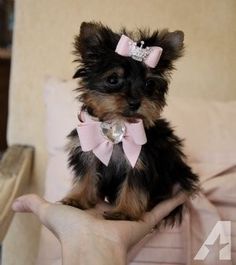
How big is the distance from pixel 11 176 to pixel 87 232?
2.01ft

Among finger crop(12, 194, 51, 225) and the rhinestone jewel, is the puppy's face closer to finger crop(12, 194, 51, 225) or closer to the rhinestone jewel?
the rhinestone jewel

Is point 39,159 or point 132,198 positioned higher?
point 132,198

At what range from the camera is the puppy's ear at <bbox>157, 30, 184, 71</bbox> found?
3.36 ft

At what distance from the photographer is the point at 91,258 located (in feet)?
2.59

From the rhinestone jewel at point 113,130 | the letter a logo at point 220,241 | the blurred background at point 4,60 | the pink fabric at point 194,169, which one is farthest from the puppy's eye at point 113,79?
the blurred background at point 4,60

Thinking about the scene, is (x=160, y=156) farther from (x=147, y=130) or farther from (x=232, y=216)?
(x=232, y=216)

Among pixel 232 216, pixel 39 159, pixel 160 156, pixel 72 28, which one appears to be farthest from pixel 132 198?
pixel 72 28

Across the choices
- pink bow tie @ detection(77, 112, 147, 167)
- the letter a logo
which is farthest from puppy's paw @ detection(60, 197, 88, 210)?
the letter a logo

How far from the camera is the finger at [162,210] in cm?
106

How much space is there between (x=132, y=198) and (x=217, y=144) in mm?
585

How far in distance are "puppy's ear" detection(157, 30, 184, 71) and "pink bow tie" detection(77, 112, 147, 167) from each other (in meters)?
0.18

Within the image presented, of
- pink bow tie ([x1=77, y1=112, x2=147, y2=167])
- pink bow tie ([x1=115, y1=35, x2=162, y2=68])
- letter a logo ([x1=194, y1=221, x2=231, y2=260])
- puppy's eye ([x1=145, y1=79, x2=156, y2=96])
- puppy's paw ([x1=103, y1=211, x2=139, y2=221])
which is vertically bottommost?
letter a logo ([x1=194, y1=221, x2=231, y2=260])

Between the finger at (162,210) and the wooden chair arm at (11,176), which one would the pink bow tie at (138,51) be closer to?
the finger at (162,210)

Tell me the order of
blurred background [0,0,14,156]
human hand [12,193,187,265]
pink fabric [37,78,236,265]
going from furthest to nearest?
blurred background [0,0,14,156]
pink fabric [37,78,236,265]
human hand [12,193,187,265]
